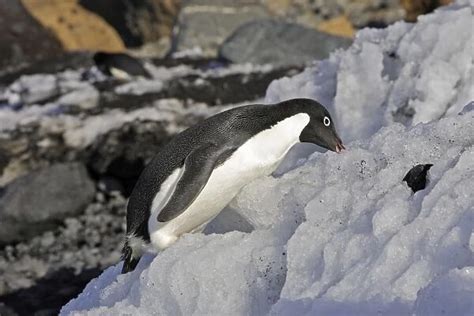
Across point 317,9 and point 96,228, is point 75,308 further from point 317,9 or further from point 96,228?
point 317,9

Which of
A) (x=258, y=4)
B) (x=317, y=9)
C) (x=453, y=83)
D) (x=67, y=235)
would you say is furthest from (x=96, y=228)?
(x=317, y=9)

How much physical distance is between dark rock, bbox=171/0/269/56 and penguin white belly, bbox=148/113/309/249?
8.43 metres

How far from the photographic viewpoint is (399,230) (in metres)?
2.51

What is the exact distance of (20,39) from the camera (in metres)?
12.2

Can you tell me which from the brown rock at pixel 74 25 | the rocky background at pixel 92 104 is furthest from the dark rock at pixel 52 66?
the brown rock at pixel 74 25

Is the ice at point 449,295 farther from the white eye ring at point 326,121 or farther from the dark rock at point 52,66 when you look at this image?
the dark rock at point 52,66

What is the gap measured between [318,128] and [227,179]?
16.6 inches

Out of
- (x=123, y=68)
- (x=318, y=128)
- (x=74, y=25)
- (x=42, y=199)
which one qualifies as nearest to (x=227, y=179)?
(x=318, y=128)

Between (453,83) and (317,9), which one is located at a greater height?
(453,83)

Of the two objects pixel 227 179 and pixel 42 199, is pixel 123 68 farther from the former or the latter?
pixel 227 179

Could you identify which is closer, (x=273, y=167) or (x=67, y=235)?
(x=273, y=167)

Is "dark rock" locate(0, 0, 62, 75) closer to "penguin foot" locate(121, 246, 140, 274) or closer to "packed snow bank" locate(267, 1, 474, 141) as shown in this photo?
"packed snow bank" locate(267, 1, 474, 141)

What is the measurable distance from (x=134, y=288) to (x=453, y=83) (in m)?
2.20

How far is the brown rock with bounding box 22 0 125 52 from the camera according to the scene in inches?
550
